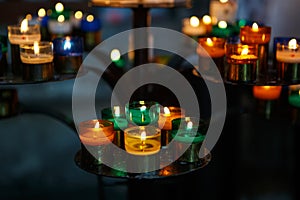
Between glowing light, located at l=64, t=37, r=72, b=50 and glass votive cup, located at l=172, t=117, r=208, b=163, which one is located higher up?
glowing light, located at l=64, t=37, r=72, b=50

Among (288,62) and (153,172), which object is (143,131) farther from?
(288,62)

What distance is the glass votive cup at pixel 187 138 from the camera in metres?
1.23

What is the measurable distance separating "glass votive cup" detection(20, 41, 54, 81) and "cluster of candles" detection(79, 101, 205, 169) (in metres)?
0.19

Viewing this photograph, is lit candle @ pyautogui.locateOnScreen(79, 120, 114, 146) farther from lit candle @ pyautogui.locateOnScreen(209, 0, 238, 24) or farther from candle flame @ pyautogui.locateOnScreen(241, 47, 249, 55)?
lit candle @ pyautogui.locateOnScreen(209, 0, 238, 24)

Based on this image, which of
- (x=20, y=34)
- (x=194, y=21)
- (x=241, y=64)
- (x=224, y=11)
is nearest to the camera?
(x=241, y=64)

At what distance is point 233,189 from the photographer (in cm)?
235

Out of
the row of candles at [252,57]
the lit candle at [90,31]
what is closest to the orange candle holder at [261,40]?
the row of candles at [252,57]

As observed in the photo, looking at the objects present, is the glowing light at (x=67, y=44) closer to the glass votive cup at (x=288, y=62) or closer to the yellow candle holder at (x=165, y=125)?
the yellow candle holder at (x=165, y=125)

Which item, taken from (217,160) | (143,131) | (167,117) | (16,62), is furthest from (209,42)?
(217,160)

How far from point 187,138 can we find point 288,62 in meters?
0.39

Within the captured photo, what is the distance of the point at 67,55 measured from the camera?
1.48 meters

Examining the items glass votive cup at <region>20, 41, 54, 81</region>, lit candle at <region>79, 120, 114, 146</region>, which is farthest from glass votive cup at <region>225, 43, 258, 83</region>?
glass votive cup at <region>20, 41, 54, 81</region>

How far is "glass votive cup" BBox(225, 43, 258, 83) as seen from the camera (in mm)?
1376

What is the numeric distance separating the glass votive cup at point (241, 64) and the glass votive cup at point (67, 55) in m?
0.43
